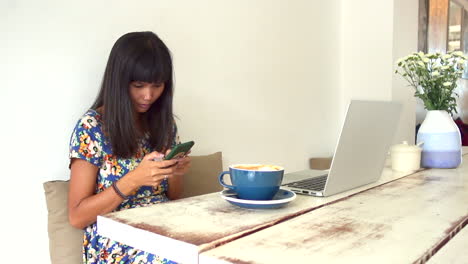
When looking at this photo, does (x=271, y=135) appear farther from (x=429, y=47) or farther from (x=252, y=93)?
(x=429, y=47)

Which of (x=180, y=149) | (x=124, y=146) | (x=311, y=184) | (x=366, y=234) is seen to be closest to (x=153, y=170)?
(x=180, y=149)

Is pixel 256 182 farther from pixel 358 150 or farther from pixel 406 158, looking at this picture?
pixel 406 158

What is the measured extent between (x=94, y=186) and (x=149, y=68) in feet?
1.28

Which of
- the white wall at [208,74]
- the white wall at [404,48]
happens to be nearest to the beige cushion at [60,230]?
the white wall at [208,74]

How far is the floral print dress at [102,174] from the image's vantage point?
118cm

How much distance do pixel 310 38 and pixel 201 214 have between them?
6.63 feet

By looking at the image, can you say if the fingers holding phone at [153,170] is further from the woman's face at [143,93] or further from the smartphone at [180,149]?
the woman's face at [143,93]

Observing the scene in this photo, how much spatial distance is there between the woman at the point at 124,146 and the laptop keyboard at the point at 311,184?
339 mm

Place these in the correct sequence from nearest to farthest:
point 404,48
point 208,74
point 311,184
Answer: point 311,184
point 208,74
point 404,48

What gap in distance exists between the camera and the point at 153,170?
109 centimetres

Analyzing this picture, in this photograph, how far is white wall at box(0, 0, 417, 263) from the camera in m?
1.36

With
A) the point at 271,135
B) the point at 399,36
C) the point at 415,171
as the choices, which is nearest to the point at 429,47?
the point at 399,36

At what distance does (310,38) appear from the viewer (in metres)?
2.67

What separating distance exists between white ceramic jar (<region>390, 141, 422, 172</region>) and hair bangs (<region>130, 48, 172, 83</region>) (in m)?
0.87
